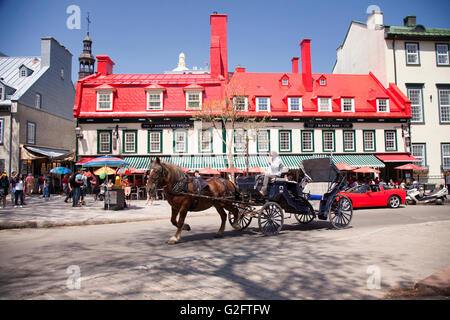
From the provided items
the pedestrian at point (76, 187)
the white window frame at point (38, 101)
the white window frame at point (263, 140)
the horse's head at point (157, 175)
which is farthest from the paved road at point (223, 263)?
the white window frame at point (38, 101)

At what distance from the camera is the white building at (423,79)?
27016 mm

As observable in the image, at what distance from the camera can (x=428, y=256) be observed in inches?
230

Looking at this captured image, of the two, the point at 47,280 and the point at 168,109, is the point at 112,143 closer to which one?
the point at 168,109

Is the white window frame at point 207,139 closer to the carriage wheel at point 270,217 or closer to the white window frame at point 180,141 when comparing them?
the white window frame at point 180,141

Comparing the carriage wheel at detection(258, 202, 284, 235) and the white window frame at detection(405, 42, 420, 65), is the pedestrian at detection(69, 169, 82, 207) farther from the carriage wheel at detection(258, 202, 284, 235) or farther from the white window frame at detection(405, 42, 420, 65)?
the white window frame at detection(405, 42, 420, 65)

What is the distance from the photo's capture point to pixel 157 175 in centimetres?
706

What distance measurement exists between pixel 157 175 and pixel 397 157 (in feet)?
82.5

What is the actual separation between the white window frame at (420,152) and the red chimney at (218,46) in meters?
19.2

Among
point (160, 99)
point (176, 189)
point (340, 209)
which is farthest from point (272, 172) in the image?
point (160, 99)

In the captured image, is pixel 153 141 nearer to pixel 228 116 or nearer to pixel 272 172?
pixel 228 116

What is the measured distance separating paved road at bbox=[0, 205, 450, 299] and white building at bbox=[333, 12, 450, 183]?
22.4 metres

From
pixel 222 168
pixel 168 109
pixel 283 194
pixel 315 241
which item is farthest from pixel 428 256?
pixel 168 109

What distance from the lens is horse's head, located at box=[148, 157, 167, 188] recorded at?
22.8 feet

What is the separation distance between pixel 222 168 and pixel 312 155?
26.9ft
